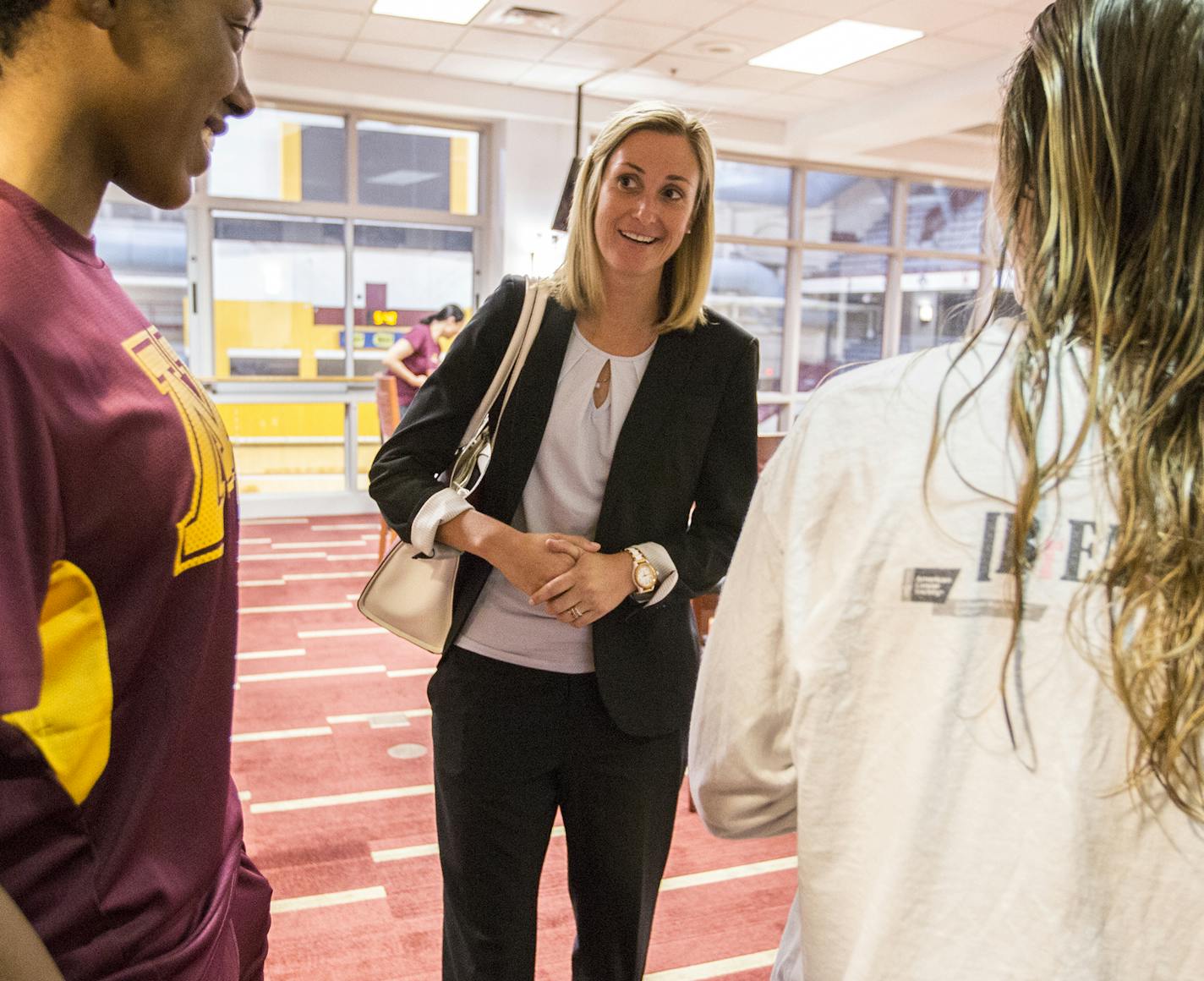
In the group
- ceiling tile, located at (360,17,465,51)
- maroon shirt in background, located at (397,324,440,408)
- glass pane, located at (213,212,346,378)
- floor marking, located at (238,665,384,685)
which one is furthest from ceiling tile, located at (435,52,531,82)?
floor marking, located at (238,665,384,685)

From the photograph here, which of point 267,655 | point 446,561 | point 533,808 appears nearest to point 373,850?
point 533,808

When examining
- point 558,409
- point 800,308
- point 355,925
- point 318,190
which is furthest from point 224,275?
point 558,409

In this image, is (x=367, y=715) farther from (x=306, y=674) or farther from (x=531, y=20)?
(x=531, y=20)

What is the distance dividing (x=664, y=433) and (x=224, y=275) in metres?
7.22

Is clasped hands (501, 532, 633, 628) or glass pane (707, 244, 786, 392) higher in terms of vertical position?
glass pane (707, 244, 786, 392)

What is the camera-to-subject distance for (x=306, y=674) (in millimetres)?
4211

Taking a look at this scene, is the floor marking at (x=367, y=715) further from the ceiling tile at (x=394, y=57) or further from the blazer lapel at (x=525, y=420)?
the ceiling tile at (x=394, y=57)

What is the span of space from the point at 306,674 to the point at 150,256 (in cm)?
515

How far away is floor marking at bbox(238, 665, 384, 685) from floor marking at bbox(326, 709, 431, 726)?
0.47m

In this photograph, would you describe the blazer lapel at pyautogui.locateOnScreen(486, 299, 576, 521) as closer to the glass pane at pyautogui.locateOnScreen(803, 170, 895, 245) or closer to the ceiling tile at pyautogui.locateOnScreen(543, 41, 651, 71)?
the ceiling tile at pyautogui.locateOnScreen(543, 41, 651, 71)

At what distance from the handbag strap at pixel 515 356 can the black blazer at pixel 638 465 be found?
0.01 metres

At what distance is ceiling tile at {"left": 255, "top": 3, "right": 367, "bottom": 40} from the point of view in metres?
6.27

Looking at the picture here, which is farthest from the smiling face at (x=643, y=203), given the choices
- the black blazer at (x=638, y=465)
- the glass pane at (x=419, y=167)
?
the glass pane at (x=419, y=167)

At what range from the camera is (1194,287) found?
64 cm
